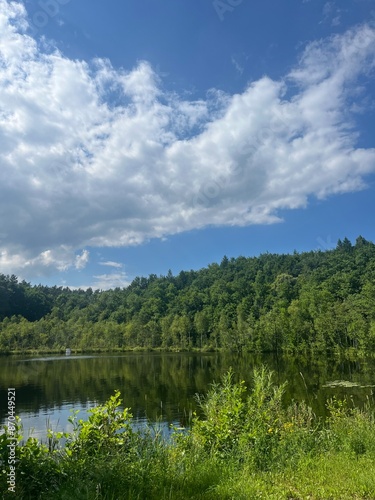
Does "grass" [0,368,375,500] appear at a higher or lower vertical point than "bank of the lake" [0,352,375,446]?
higher

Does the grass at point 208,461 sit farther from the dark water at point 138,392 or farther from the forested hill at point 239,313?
the forested hill at point 239,313

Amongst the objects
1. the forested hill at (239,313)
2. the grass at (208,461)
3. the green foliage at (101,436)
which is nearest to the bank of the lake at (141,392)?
the grass at (208,461)

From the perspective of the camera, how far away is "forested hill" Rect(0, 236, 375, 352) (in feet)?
265

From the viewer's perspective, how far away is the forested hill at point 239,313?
80750 mm

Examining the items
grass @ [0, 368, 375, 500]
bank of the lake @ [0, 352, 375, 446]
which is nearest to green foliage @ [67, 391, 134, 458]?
grass @ [0, 368, 375, 500]

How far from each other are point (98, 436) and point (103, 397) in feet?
93.0

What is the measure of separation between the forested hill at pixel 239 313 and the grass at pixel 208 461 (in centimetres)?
6129

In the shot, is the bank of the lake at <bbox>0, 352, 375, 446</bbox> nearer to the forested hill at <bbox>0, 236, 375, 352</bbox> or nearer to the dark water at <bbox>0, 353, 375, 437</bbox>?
the dark water at <bbox>0, 353, 375, 437</bbox>

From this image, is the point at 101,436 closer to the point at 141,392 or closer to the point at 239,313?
the point at 141,392

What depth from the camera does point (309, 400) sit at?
28.6 m

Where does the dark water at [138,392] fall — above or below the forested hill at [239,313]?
below

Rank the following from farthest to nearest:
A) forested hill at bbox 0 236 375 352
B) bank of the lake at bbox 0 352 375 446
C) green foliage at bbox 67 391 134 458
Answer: forested hill at bbox 0 236 375 352 → bank of the lake at bbox 0 352 375 446 → green foliage at bbox 67 391 134 458

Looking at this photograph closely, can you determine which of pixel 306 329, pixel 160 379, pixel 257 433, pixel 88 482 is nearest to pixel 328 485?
pixel 257 433

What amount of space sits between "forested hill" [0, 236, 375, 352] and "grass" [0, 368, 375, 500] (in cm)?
6129
